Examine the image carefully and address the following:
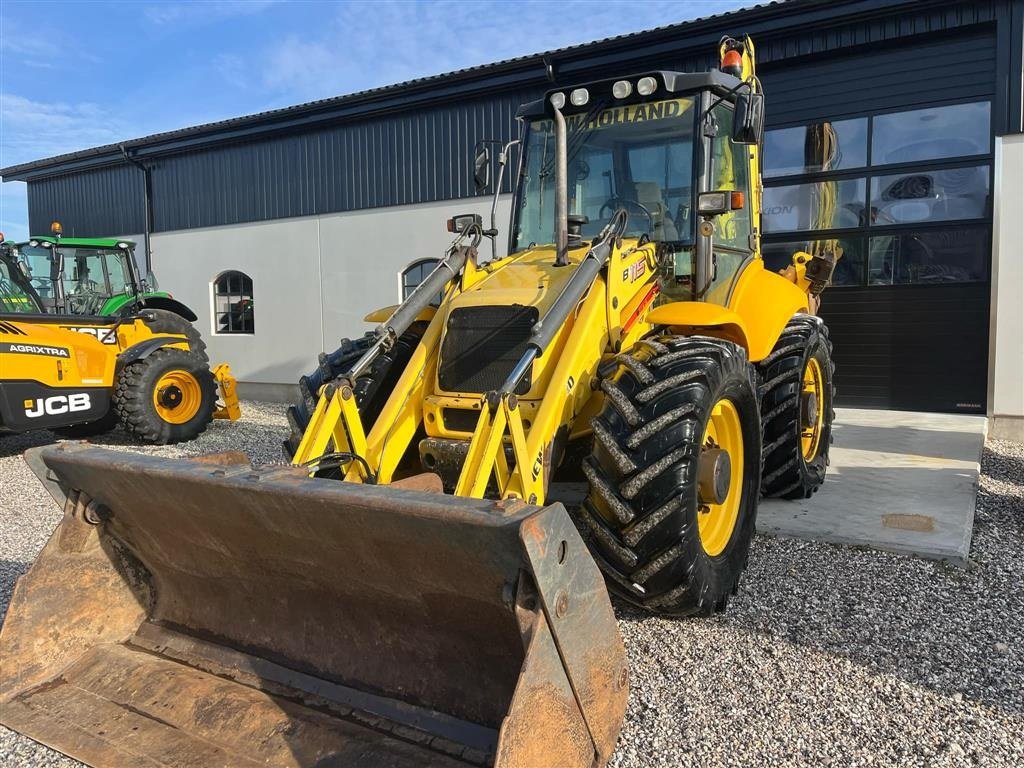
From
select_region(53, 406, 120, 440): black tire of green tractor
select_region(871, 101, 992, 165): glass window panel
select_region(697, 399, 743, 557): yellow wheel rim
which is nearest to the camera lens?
select_region(697, 399, 743, 557): yellow wheel rim

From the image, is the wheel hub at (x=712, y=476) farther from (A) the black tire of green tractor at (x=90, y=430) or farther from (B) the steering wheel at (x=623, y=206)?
(A) the black tire of green tractor at (x=90, y=430)

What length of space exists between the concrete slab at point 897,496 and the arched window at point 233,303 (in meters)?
10.6

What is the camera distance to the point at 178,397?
948 cm

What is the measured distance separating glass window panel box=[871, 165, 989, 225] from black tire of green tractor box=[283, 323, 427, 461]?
7.22m

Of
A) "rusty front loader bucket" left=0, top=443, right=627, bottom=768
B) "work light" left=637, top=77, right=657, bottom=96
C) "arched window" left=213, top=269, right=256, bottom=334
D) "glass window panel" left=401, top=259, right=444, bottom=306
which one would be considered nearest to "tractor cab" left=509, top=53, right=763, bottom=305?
"work light" left=637, top=77, right=657, bottom=96

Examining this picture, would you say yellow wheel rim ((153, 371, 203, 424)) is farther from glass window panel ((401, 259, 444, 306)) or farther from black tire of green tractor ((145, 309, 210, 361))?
glass window panel ((401, 259, 444, 306))

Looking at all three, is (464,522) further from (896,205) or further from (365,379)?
(896,205)

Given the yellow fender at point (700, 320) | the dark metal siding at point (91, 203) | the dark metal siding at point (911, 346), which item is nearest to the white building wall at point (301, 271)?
the dark metal siding at point (91, 203)

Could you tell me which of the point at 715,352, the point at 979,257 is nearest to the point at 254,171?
the point at 979,257

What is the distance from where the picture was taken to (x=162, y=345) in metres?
9.27

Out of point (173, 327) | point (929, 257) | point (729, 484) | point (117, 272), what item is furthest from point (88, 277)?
point (929, 257)

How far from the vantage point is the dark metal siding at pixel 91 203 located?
16141mm

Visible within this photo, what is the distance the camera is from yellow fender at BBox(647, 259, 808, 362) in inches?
154

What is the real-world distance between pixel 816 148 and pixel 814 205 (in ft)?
2.33
